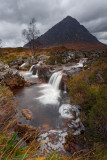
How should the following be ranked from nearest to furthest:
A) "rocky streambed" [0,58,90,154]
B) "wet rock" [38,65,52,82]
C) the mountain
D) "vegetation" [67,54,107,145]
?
"vegetation" [67,54,107,145] < "rocky streambed" [0,58,90,154] < "wet rock" [38,65,52,82] < the mountain

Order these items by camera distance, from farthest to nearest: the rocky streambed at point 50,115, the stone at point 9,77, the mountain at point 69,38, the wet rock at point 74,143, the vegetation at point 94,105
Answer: the mountain at point 69,38
the stone at point 9,77
the rocky streambed at point 50,115
the wet rock at point 74,143
the vegetation at point 94,105

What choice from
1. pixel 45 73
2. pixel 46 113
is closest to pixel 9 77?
pixel 45 73

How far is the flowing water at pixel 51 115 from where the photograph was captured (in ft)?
18.3

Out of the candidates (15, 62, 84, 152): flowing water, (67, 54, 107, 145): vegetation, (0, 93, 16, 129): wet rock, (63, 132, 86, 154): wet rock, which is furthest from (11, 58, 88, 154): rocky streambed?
(0, 93, 16, 129): wet rock

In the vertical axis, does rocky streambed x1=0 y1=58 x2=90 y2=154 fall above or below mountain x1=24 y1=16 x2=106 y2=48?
below

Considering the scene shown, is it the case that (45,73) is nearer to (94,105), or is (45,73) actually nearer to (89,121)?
(94,105)

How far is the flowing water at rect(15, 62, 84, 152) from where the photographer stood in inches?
219

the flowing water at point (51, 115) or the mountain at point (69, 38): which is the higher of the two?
the mountain at point (69, 38)

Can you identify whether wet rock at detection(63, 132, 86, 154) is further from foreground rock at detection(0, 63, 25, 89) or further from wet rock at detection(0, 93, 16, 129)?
foreground rock at detection(0, 63, 25, 89)

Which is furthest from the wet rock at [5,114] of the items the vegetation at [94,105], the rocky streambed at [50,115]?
A: the vegetation at [94,105]

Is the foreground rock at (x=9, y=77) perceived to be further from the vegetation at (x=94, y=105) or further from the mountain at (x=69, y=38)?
the mountain at (x=69, y=38)

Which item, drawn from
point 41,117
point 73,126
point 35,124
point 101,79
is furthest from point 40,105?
point 101,79

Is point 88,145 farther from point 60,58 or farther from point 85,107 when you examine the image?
point 60,58

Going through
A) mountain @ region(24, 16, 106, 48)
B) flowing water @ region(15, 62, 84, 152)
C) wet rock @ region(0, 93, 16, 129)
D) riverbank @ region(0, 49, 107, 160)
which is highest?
mountain @ region(24, 16, 106, 48)
